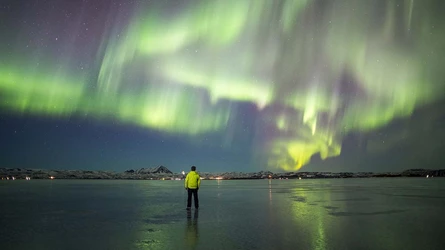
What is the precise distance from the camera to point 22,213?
16609mm

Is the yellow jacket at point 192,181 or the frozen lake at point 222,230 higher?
the yellow jacket at point 192,181

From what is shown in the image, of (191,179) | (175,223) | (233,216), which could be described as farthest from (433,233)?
(191,179)

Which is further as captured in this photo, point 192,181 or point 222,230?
point 192,181

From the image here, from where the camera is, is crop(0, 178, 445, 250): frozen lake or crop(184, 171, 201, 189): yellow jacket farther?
crop(184, 171, 201, 189): yellow jacket

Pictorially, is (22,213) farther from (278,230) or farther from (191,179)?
(278,230)

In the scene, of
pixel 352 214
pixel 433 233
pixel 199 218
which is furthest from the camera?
pixel 352 214

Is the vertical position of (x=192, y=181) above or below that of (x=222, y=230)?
above

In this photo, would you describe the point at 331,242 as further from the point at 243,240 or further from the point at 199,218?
the point at 199,218

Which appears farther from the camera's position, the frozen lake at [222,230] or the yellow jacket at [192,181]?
the yellow jacket at [192,181]

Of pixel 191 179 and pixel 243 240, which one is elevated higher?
pixel 191 179

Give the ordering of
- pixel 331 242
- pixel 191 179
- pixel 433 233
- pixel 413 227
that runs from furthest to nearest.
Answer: pixel 191 179 < pixel 413 227 < pixel 433 233 < pixel 331 242

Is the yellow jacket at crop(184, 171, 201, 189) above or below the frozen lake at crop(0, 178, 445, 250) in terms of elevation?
above

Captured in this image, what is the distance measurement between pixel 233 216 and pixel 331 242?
6.69m

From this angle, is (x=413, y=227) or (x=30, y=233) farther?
(x=413, y=227)
